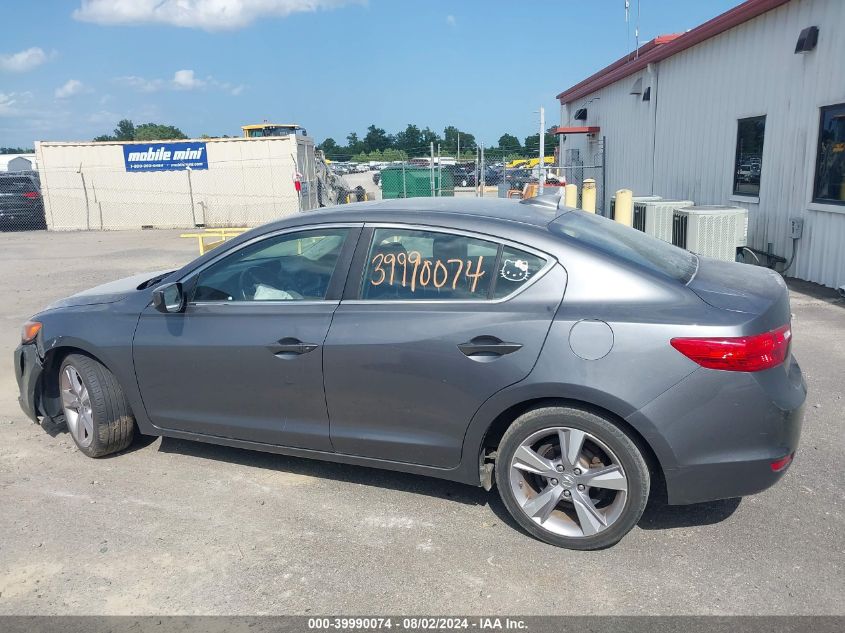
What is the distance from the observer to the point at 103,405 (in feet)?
13.9

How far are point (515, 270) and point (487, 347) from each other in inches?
16.1

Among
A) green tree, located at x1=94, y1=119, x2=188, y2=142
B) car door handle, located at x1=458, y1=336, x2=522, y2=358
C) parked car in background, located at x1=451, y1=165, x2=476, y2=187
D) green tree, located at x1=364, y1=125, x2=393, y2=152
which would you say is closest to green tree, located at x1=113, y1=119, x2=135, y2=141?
green tree, located at x1=94, y1=119, x2=188, y2=142

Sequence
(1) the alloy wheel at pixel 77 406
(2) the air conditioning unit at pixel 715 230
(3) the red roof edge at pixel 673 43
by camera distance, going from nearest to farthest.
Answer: (1) the alloy wheel at pixel 77 406 → (2) the air conditioning unit at pixel 715 230 → (3) the red roof edge at pixel 673 43

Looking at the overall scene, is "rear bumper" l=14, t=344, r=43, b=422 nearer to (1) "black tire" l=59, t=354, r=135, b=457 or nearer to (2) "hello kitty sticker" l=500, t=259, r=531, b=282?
(1) "black tire" l=59, t=354, r=135, b=457

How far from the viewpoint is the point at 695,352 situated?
9.65ft

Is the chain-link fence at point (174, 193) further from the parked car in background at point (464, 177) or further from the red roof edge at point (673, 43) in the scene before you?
the parked car in background at point (464, 177)

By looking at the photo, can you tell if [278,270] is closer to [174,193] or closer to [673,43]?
[673,43]

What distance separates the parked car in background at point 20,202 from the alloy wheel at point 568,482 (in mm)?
22314

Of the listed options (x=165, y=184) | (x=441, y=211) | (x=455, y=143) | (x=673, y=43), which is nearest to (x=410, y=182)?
(x=165, y=184)

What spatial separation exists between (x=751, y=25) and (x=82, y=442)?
11.0 m

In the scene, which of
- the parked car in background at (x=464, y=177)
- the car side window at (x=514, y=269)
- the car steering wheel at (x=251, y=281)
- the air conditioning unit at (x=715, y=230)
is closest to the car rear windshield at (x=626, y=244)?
the car side window at (x=514, y=269)

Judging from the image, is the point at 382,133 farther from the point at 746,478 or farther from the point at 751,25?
the point at 746,478

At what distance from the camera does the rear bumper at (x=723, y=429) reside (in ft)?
9.66

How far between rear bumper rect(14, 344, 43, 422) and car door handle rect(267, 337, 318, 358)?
1.89 metres
